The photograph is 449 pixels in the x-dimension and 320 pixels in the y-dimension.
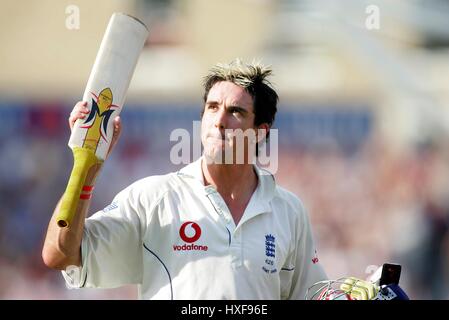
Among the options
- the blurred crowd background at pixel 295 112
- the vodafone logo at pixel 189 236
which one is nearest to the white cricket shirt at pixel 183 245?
the vodafone logo at pixel 189 236

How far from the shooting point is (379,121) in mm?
10133

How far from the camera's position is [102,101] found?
3.77 m

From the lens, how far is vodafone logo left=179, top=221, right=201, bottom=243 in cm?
379

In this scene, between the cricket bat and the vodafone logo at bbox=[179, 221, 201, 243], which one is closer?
the cricket bat

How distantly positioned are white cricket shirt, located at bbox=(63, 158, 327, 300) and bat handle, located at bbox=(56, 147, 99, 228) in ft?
0.62

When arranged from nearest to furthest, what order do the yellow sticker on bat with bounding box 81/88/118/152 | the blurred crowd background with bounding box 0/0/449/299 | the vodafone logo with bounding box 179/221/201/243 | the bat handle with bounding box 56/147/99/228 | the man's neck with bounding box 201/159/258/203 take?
the bat handle with bounding box 56/147/99/228, the yellow sticker on bat with bounding box 81/88/118/152, the vodafone logo with bounding box 179/221/201/243, the man's neck with bounding box 201/159/258/203, the blurred crowd background with bounding box 0/0/449/299

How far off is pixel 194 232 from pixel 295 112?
6658mm

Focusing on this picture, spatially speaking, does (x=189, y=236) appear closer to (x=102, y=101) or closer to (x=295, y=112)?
(x=102, y=101)

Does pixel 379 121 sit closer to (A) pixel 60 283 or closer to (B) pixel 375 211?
(B) pixel 375 211
